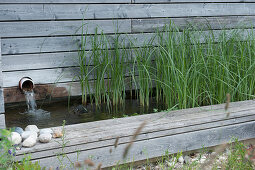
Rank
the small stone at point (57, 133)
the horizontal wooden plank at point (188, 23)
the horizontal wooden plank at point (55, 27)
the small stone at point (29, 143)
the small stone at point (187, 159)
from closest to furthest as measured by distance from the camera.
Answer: the small stone at point (29, 143), the small stone at point (57, 133), the small stone at point (187, 159), the horizontal wooden plank at point (55, 27), the horizontal wooden plank at point (188, 23)

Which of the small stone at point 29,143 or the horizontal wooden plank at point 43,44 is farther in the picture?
the horizontal wooden plank at point 43,44

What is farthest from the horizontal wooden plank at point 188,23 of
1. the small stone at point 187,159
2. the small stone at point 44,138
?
the small stone at point 44,138

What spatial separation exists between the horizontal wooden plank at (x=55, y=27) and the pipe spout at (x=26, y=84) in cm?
47

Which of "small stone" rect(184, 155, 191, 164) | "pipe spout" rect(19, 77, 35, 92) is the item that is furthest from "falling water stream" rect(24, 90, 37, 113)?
"small stone" rect(184, 155, 191, 164)

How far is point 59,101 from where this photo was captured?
3.62 metres

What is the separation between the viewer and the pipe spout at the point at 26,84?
128 inches

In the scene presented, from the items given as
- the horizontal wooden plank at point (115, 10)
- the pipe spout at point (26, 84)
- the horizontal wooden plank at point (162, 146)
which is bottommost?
the horizontal wooden plank at point (162, 146)

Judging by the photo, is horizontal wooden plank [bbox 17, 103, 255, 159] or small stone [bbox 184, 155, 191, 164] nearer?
horizontal wooden plank [bbox 17, 103, 255, 159]

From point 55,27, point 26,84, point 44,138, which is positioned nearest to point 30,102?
point 26,84

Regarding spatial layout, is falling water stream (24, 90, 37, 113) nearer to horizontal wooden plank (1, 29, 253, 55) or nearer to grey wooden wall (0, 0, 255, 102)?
grey wooden wall (0, 0, 255, 102)

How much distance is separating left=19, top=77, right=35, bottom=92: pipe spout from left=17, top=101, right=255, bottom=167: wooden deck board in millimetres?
1324

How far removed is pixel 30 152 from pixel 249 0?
3909 mm

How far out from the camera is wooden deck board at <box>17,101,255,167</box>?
1.88m

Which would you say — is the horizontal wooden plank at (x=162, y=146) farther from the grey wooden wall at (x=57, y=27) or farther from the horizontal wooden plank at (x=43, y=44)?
the grey wooden wall at (x=57, y=27)
